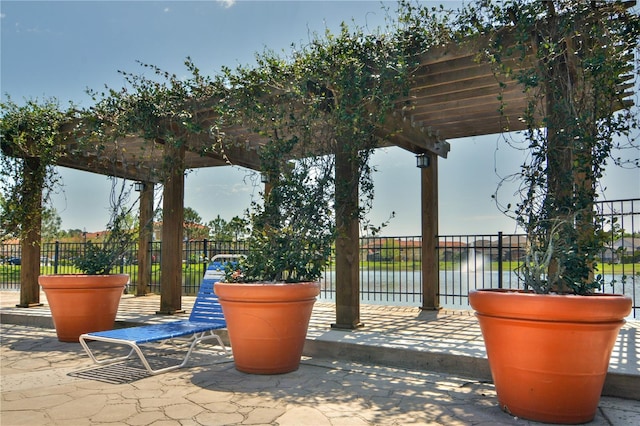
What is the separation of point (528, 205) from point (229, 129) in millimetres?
4997

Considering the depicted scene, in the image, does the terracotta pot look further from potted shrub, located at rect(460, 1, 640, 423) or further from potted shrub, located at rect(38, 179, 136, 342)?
potted shrub, located at rect(460, 1, 640, 423)

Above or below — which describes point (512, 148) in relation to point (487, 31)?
below

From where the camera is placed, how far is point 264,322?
3.96 metres

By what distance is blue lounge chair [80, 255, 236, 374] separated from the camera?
3.90m

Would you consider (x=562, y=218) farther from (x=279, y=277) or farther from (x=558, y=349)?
(x=279, y=277)

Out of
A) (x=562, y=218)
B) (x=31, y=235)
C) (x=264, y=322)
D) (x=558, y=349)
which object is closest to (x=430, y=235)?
(x=562, y=218)

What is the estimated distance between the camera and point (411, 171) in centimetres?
818

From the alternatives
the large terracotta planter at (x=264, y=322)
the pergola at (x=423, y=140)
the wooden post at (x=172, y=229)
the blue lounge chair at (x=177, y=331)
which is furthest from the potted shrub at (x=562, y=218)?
the wooden post at (x=172, y=229)

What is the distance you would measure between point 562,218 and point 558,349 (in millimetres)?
1098

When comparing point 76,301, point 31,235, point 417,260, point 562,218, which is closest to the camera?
point 562,218

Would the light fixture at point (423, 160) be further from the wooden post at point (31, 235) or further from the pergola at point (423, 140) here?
the wooden post at point (31, 235)

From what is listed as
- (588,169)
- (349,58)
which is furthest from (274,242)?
(588,169)

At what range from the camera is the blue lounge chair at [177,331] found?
12.8 feet

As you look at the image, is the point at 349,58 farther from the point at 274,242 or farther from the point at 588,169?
the point at 588,169
